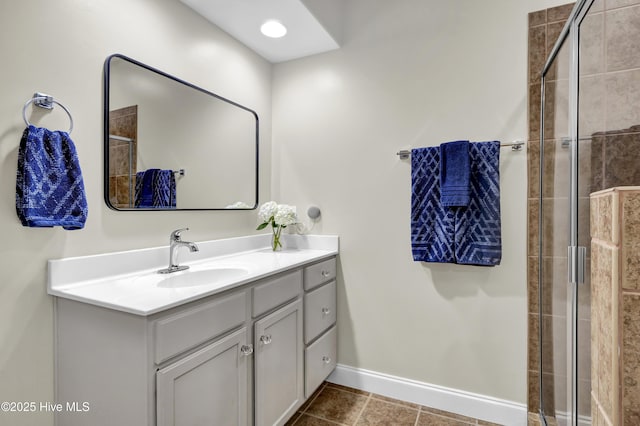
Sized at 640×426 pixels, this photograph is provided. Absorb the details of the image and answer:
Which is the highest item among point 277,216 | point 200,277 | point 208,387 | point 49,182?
point 49,182

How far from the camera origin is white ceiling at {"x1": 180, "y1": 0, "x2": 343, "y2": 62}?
182 cm

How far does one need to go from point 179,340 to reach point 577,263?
1451 mm

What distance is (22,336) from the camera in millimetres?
1164

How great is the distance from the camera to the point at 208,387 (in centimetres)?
121

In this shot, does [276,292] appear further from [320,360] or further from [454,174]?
[454,174]

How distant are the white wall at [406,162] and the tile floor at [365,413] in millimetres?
169

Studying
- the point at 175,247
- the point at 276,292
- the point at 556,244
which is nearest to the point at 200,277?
the point at 175,247

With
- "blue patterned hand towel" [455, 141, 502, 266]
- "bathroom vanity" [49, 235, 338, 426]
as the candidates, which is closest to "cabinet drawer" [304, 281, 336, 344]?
"bathroom vanity" [49, 235, 338, 426]

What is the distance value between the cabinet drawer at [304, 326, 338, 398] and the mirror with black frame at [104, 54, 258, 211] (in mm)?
1014

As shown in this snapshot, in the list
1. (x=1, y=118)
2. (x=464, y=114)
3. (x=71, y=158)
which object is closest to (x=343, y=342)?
(x=464, y=114)

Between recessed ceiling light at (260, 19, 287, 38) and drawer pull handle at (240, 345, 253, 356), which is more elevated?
recessed ceiling light at (260, 19, 287, 38)

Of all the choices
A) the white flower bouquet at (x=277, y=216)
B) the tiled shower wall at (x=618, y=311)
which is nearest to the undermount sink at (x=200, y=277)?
the white flower bouquet at (x=277, y=216)

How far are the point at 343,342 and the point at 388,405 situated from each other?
46 cm

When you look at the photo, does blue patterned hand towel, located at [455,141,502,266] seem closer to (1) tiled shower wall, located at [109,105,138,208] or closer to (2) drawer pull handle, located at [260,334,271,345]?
(2) drawer pull handle, located at [260,334,271,345]
